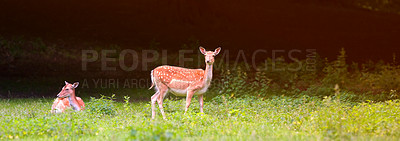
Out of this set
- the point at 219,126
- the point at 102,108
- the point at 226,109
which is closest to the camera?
the point at 219,126

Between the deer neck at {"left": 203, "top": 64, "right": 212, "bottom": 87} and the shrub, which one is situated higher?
the deer neck at {"left": 203, "top": 64, "right": 212, "bottom": 87}

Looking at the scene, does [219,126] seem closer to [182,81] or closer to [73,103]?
[182,81]

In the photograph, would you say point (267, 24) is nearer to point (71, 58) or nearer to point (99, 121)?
point (71, 58)

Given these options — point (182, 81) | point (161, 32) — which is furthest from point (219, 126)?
point (161, 32)

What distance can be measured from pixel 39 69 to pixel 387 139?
16.7 meters

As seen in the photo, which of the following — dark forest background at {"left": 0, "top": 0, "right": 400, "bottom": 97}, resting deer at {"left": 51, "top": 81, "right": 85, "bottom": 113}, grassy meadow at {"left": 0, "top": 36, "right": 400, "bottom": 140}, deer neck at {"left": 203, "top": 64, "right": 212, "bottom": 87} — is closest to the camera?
grassy meadow at {"left": 0, "top": 36, "right": 400, "bottom": 140}

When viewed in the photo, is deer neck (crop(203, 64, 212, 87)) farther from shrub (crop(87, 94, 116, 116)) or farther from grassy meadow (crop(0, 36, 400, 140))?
shrub (crop(87, 94, 116, 116))

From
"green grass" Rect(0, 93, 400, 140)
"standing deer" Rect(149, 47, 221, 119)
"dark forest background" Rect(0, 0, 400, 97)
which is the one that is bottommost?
"green grass" Rect(0, 93, 400, 140)

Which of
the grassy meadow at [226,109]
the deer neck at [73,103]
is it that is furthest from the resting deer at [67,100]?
the grassy meadow at [226,109]

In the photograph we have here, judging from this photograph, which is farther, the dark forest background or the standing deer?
the dark forest background

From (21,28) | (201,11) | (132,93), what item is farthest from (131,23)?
(132,93)

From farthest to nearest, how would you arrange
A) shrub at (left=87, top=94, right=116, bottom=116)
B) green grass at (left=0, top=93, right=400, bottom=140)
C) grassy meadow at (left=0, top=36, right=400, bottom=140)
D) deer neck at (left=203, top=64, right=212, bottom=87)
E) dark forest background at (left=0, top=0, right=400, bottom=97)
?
1. dark forest background at (left=0, top=0, right=400, bottom=97)
2. deer neck at (left=203, top=64, right=212, bottom=87)
3. shrub at (left=87, top=94, right=116, bottom=116)
4. grassy meadow at (left=0, top=36, right=400, bottom=140)
5. green grass at (left=0, top=93, right=400, bottom=140)

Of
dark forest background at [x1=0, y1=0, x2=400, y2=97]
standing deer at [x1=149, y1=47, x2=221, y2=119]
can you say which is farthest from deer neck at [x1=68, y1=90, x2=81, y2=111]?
dark forest background at [x1=0, y1=0, x2=400, y2=97]

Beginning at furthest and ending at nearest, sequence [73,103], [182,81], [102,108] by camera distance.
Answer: [73,103] → [182,81] → [102,108]
